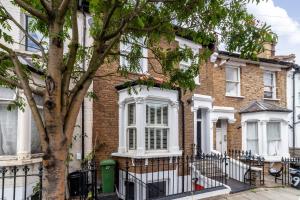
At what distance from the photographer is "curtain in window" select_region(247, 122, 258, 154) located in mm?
16672

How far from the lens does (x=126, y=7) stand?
5.14 m

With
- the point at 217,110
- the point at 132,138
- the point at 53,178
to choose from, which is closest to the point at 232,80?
the point at 217,110

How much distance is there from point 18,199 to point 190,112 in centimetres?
813

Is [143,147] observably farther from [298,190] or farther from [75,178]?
[298,190]

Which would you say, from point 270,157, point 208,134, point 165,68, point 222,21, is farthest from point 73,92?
point 270,157

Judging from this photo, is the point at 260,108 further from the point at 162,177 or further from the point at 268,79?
the point at 162,177

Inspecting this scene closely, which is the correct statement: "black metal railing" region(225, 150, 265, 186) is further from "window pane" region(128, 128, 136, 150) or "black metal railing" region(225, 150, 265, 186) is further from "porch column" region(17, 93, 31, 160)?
"porch column" region(17, 93, 31, 160)

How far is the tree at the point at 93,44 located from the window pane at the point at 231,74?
12001 mm

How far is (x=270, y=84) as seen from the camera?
18672mm

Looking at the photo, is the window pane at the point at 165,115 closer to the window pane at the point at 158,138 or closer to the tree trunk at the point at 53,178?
the window pane at the point at 158,138

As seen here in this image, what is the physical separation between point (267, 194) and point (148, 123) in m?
4.68

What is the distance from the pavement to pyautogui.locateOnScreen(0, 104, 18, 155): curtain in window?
6006 millimetres

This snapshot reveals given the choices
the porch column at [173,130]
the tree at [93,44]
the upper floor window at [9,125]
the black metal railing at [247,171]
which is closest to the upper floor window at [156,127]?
the porch column at [173,130]

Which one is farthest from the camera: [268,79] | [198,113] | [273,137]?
[268,79]
